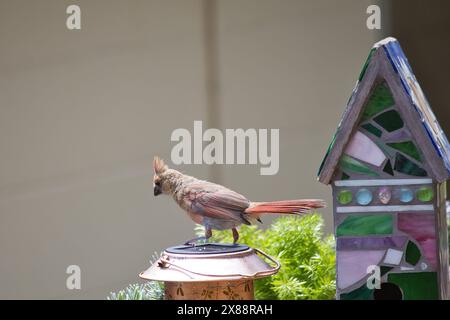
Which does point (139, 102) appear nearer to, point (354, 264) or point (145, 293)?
point (145, 293)

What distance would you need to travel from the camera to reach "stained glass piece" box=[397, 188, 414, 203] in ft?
9.62

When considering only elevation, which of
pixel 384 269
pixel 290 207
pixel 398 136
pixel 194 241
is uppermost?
pixel 398 136

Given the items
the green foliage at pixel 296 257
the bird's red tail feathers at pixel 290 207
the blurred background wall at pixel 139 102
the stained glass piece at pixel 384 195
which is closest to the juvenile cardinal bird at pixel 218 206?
the bird's red tail feathers at pixel 290 207

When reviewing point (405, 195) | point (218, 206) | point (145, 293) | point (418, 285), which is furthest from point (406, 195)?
point (145, 293)

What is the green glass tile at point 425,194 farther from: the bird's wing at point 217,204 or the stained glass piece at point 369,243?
the bird's wing at point 217,204

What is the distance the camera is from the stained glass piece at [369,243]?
116 inches

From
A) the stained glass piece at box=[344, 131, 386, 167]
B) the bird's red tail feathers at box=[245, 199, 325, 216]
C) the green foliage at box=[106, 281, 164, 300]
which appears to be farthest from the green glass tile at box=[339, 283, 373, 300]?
the green foliage at box=[106, 281, 164, 300]

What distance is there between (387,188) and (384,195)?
1.1 inches

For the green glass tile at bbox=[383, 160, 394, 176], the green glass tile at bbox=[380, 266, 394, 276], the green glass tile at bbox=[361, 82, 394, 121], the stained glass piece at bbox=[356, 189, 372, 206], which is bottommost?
the green glass tile at bbox=[380, 266, 394, 276]

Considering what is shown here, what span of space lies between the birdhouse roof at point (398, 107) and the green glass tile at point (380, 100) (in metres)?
0.02

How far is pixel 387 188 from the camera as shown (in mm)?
2959

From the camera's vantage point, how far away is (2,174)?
5328 mm

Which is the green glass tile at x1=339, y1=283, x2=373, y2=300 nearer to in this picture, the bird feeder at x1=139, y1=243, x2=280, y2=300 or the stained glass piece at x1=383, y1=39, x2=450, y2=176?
the bird feeder at x1=139, y1=243, x2=280, y2=300

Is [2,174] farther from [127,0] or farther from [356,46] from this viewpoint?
[356,46]
